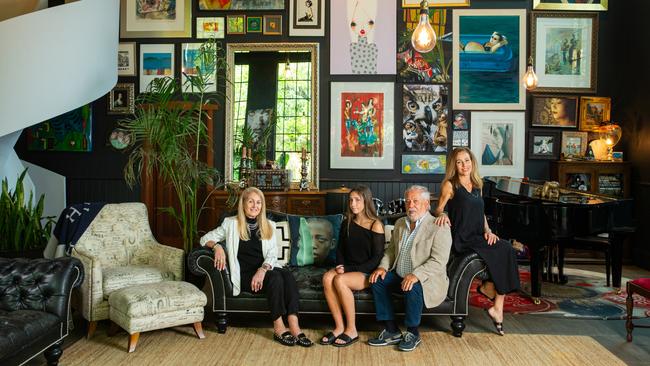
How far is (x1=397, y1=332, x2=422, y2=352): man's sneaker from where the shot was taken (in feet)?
13.5

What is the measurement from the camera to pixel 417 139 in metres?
7.69

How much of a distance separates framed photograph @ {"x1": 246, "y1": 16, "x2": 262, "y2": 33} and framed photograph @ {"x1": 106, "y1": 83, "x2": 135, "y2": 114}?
70.8 inches

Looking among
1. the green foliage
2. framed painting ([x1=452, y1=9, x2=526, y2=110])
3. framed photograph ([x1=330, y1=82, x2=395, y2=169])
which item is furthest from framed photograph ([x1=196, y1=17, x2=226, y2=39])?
the green foliage

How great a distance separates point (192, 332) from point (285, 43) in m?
4.48

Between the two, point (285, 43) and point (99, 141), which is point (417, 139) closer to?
point (285, 43)

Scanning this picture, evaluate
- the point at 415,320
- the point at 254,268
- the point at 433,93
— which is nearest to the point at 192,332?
the point at 254,268

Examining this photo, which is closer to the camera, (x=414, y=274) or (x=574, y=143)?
(x=414, y=274)

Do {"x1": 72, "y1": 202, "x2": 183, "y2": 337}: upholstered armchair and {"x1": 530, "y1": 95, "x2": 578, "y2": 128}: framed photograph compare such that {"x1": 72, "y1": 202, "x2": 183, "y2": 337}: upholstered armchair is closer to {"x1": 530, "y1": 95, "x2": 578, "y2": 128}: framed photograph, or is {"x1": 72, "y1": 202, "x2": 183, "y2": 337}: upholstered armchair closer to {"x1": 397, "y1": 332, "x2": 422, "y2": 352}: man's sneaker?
{"x1": 397, "y1": 332, "x2": 422, "y2": 352}: man's sneaker

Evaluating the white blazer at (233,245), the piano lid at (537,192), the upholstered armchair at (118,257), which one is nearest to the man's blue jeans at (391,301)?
the white blazer at (233,245)

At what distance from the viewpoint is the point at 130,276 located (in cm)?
460

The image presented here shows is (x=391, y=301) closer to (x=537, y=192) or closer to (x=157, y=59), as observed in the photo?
(x=537, y=192)

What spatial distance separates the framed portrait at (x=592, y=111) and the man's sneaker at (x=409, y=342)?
4.95 metres

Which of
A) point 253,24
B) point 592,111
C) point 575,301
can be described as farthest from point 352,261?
point 592,111

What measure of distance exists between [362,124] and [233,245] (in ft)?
11.9
